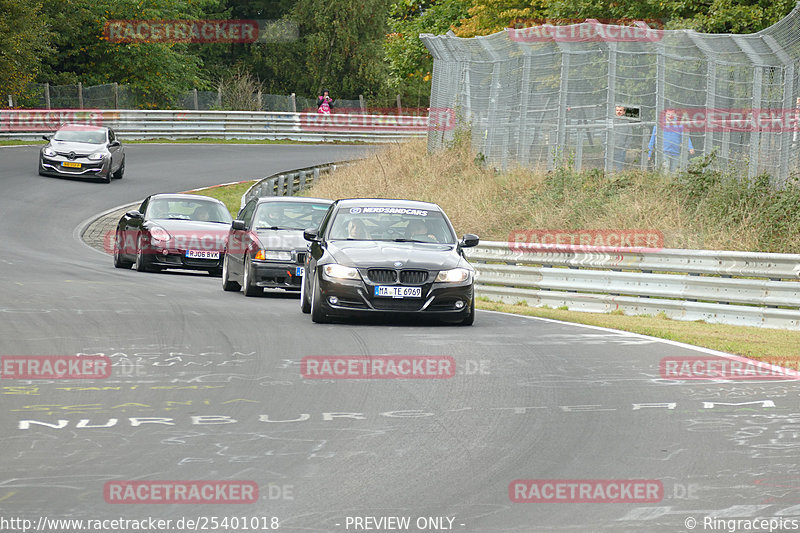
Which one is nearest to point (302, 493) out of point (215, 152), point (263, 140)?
point (215, 152)

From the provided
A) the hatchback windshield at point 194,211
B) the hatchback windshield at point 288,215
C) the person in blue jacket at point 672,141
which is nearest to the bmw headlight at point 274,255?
the hatchback windshield at point 288,215

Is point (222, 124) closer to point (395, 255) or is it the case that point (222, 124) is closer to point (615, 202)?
point (615, 202)

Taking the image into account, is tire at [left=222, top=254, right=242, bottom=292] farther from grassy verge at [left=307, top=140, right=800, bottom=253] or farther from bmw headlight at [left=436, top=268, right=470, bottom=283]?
grassy verge at [left=307, top=140, right=800, bottom=253]

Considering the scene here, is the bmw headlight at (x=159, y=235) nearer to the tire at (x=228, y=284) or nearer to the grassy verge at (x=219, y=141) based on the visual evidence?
the tire at (x=228, y=284)

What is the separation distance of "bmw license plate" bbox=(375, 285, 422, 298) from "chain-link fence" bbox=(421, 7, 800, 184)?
912 cm

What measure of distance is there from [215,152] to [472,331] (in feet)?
115

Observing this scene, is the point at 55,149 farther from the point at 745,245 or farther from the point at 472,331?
the point at 472,331

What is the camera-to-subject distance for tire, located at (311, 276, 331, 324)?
13945 mm

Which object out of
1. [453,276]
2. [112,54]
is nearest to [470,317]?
[453,276]

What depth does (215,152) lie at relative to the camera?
4759 centimetres

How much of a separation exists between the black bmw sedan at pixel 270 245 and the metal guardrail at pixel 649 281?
2676 millimetres

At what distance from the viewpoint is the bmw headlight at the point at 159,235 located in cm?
2247

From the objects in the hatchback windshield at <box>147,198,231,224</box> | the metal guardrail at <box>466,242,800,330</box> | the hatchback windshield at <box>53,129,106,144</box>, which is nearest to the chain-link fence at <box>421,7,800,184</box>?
the metal guardrail at <box>466,242,800,330</box>

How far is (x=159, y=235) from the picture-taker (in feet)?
73.8
